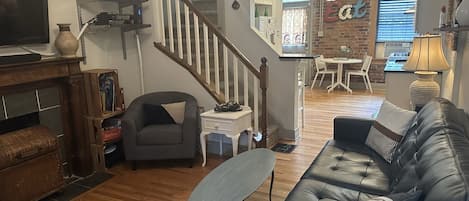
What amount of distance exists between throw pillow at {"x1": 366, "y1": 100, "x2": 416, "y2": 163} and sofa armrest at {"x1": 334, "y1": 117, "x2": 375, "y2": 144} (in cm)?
9

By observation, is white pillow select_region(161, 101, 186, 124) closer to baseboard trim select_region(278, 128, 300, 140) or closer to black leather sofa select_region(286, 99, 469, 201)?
baseboard trim select_region(278, 128, 300, 140)

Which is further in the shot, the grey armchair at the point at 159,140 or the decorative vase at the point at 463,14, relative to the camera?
the grey armchair at the point at 159,140

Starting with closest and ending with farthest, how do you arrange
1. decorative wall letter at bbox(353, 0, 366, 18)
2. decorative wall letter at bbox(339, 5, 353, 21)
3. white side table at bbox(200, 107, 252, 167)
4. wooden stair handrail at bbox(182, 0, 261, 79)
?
white side table at bbox(200, 107, 252, 167) < wooden stair handrail at bbox(182, 0, 261, 79) < decorative wall letter at bbox(353, 0, 366, 18) < decorative wall letter at bbox(339, 5, 353, 21)

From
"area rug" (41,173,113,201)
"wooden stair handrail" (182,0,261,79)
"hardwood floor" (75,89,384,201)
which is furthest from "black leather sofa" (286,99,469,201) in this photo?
"area rug" (41,173,113,201)

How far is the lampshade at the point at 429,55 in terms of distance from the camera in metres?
3.04

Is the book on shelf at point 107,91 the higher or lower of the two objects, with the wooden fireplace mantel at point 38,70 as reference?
lower

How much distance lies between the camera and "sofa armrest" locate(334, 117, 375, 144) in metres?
2.91

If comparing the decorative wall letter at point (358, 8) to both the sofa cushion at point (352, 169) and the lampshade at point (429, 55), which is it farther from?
the sofa cushion at point (352, 169)

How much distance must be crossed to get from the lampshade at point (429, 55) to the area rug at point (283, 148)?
1.65 m

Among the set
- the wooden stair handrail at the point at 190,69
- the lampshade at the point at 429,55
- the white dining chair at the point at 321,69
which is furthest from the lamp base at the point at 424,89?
the white dining chair at the point at 321,69

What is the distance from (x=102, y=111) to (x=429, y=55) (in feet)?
10.5

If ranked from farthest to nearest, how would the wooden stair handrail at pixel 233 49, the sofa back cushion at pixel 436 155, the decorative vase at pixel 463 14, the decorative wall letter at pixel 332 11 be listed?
the decorative wall letter at pixel 332 11, the wooden stair handrail at pixel 233 49, the decorative vase at pixel 463 14, the sofa back cushion at pixel 436 155

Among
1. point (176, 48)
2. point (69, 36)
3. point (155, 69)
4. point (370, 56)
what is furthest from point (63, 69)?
point (370, 56)

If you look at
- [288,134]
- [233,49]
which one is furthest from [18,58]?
[288,134]
